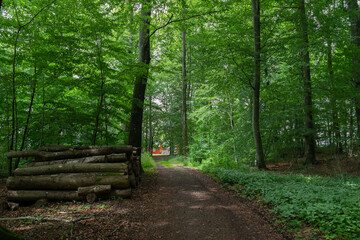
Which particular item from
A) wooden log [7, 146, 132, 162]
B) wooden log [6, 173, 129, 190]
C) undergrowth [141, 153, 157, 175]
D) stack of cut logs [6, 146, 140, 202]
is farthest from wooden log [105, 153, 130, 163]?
undergrowth [141, 153, 157, 175]

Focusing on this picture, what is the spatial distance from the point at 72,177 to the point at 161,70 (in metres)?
5.99

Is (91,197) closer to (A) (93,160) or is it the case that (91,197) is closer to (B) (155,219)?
(A) (93,160)

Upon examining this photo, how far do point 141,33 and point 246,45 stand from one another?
575cm

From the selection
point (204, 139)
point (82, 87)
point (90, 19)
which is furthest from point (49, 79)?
point (204, 139)

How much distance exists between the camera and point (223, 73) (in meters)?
11.7

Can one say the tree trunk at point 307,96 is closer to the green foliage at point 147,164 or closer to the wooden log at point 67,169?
the green foliage at point 147,164

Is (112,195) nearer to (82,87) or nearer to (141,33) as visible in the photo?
(82,87)

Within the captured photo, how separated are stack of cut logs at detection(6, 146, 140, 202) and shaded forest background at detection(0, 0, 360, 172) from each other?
83.4 inches

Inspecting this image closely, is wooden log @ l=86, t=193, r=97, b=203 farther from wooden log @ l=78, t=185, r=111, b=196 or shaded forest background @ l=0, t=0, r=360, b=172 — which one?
shaded forest background @ l=0, t=0, r=360, b=172

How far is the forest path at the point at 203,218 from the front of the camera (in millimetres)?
3875

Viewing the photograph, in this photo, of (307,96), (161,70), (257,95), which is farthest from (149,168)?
(307,96)

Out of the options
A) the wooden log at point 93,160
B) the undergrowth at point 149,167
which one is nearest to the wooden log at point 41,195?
the wooden log at point 93,160

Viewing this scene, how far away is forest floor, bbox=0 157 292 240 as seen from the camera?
3.75 meters

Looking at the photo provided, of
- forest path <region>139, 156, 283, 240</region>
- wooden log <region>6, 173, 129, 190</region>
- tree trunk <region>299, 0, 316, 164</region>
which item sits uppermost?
tree trunk <region>299, 0, 316, 164</region>
